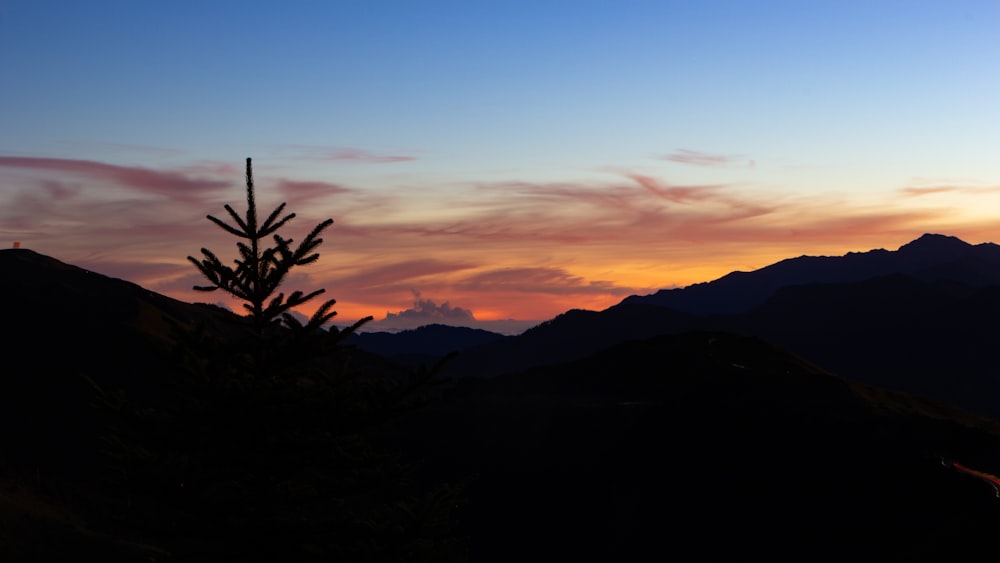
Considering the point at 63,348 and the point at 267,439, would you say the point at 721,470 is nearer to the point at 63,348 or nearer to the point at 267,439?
the point at 267,439

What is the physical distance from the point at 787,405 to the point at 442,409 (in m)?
38.4

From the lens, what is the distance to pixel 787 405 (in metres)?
94.4

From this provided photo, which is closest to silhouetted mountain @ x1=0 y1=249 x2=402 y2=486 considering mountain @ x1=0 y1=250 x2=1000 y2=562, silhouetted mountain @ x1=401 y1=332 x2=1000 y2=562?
mountain @ x1=0 y1=250 x2=1000 y2=562

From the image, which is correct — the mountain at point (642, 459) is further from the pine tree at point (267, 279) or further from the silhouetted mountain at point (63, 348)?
the pine tree at point (267, 279)

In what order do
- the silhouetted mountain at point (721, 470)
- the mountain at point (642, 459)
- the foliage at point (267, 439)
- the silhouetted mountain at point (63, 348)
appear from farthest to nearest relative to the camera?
1. the silhouetted mountain at point (63, 348)
2. the silhouetted mountain at point (721, 470)
3. the mountain at point (642, 459)
4. the foliage at point (267, 439)

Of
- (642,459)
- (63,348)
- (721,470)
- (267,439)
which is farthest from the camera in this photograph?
(63,348)

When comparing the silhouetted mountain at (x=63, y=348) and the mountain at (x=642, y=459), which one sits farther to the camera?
the silhouetted mountain at (x=63, y=348)

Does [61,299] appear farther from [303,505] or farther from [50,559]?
[303,505]

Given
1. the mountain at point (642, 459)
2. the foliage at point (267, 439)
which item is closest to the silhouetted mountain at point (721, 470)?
the mountain at point (642, 459)

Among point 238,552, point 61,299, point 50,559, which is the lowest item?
point 50,559

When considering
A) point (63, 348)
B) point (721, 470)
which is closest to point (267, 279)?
point (721, 470)

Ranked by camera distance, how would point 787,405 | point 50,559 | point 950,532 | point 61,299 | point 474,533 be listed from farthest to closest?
point 61,299
point 787,405
point 474,533
point 950,532
point 50,559

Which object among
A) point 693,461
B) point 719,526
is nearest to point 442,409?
point 693,461

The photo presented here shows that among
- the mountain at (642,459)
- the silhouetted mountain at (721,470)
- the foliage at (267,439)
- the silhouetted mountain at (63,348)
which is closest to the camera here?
the foliage at (267,439)
